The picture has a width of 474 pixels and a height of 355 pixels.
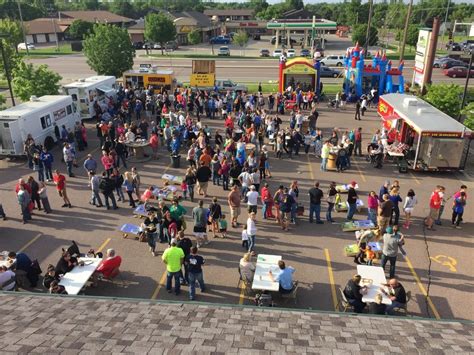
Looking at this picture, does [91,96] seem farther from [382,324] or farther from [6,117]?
[382,324]

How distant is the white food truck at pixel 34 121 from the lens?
18.7 m

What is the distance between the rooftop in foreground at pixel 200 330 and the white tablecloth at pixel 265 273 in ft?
9.02

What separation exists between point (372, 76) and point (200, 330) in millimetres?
29404

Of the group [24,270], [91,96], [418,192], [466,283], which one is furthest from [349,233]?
[91,96]

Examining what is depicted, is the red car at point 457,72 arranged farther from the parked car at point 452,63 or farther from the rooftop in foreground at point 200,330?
the rooftop in foreground at point 200,330

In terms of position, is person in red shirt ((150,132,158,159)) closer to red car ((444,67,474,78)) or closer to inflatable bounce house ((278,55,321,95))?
inflatable bounce house ((278,55,321,95))

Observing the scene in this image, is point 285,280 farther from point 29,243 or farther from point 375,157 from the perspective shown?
point 375,157

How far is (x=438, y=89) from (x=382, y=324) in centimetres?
1968

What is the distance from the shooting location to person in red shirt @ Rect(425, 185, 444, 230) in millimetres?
12883

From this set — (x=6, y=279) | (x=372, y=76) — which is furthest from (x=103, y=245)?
(x=372, y=76)

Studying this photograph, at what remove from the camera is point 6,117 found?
1852 centimetres

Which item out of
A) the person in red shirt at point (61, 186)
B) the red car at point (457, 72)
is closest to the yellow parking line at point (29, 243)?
the person in red shirt at point (61, 186)

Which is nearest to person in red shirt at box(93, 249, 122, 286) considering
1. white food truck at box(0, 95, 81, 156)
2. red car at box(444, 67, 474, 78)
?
white food truck at box(0, 95, 81, 156)

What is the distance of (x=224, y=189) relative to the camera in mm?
16297
